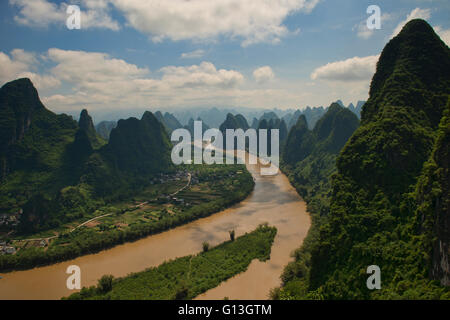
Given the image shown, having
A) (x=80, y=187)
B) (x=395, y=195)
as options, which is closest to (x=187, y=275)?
(x=395, y=195)

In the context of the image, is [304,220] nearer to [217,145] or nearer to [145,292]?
[145,292]

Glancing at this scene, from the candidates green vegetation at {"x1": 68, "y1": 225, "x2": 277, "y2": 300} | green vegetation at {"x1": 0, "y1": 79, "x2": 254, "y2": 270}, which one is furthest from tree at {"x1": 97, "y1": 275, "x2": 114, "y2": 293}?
green vegetation at {"x1": 0, "y1": 79, "x2": 254, "y2": 270}

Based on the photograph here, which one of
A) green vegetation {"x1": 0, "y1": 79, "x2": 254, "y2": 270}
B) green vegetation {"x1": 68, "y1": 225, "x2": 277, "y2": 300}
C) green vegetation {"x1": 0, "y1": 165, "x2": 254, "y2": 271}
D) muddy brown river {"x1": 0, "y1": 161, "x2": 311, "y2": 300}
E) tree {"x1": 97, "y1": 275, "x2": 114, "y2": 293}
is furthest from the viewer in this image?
green vegetation {"x1": 0, "y1": 79, "x2": 254, "y2": 270}

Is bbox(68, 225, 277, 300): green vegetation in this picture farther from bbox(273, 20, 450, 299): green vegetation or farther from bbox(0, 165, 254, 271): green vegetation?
bbox(0, 165, 254, 271): green vegetation

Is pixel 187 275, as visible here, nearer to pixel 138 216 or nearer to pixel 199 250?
pixel 199 250

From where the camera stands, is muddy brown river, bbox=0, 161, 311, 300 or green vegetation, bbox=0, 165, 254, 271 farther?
green vegetation, bbox=0, 165, 254, 271

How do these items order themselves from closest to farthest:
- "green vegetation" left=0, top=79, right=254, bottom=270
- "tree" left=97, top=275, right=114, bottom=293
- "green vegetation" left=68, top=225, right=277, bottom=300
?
"green vegetation" left=68, top=225, right=277, bottom=300 → "tree" left=97, top=275, right=114, bottom=293 → "green vegetation" left=0, top=79, right=254, bottom=270
